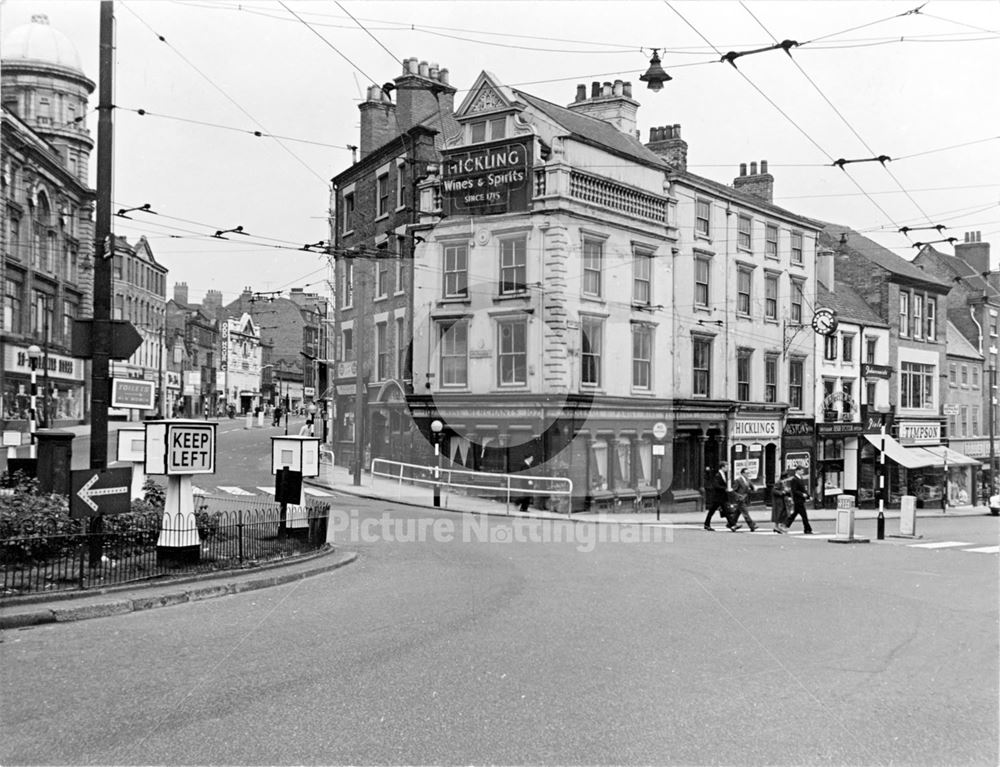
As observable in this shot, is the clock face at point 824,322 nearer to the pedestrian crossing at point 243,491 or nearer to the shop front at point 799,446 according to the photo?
the shop front at point 799,446

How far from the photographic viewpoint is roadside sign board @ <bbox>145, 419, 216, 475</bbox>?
11.8 m

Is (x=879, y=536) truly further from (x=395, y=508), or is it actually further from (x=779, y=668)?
(x=779, y=668)

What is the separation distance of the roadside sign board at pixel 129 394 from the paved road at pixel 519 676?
2.80 m

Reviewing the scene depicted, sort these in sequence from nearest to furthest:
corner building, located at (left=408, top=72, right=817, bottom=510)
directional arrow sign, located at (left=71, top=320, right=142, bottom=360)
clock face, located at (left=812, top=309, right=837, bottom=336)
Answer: directional arrow sign, located at (left=71, top=320, right=142, bottom=360), corner building, located at (left=408, top=72, right=817, bottom=510), clock face, located at (left=812, top=309, right=837, bottom=336)

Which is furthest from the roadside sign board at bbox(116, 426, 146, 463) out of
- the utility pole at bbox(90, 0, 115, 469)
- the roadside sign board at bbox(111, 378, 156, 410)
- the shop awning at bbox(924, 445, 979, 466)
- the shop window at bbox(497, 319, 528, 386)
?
the shop awning at bbox(924, 445, 979, 466)

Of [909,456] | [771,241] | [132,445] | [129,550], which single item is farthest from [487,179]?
[909,456]

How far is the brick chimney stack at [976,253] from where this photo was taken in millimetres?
55344

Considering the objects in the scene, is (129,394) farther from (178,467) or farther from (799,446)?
(799,446)

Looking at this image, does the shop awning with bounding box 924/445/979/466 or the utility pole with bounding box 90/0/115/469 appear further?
the shop awning with bounding box 924/445/979/466

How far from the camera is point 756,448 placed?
3672 centimetres

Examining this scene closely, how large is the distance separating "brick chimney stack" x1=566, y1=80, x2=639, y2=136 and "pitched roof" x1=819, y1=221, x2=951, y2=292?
15461mm

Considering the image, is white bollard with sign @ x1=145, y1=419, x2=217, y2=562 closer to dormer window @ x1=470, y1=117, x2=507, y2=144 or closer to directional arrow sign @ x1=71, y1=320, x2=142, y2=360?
directional arrow sign @ x1=71, y1=320, x2=142, y2=360

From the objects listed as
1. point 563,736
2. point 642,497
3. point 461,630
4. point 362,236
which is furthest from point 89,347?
point 362,236

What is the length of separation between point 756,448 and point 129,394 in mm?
29610
